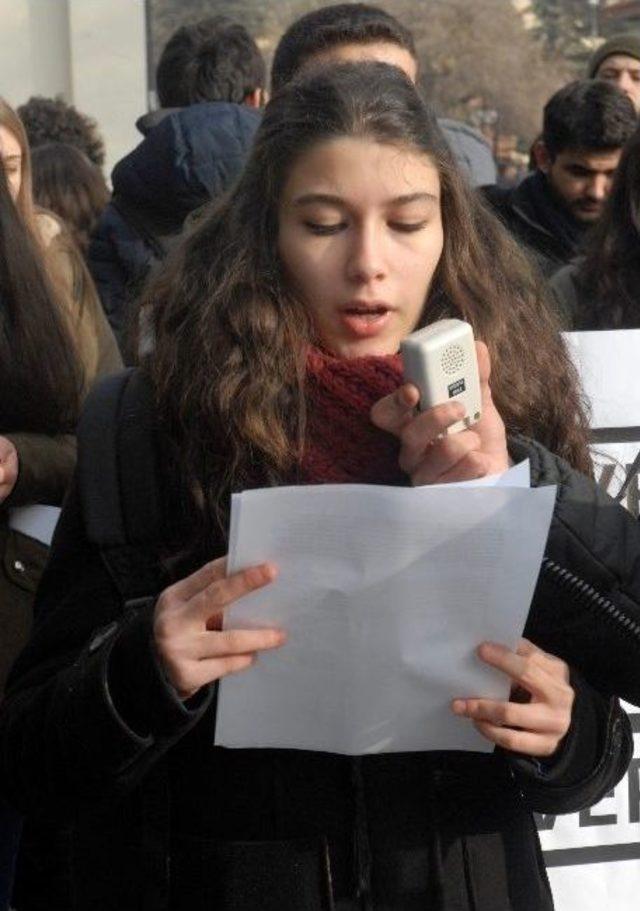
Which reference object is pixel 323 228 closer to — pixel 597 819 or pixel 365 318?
pixel 365 318

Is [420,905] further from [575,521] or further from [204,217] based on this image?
[204,217]

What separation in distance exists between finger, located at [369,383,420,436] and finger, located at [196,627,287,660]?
0.93 ft

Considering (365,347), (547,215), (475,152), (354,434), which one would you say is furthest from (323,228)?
(475,152)

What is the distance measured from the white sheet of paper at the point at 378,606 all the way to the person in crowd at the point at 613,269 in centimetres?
156

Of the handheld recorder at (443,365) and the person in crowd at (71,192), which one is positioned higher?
the handheld recorder at (443,365)

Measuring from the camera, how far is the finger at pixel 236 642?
1.83 m

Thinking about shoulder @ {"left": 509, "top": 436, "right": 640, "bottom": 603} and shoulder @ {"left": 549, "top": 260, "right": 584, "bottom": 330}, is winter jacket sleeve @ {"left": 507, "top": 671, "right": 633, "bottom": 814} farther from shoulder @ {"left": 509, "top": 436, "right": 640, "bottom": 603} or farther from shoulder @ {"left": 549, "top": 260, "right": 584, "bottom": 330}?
shoulder @ {"left": 549, "top": 260, "right": 584, "bottom": 330}

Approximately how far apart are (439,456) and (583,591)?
25 cm

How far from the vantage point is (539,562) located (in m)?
1.83

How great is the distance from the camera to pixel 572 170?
4.95 metres

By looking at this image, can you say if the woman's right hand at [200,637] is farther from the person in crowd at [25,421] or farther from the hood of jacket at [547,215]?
the hood of jacket at [547,215]

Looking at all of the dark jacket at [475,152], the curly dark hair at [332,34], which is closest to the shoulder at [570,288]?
the curly dark hair at [332,34]

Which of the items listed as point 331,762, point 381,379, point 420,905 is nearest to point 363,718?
point 331,762

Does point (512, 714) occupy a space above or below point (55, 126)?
above
